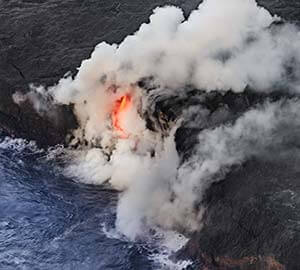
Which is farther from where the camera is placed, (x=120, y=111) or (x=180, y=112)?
(x=120, y=111)

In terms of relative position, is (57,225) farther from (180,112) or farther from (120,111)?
(180,112)

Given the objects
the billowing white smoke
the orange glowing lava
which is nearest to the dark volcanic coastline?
the billowing white smoke

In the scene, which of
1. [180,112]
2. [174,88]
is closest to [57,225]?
[180,112]

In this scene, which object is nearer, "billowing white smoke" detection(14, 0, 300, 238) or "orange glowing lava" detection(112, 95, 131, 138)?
"billowing white smoke" detection(14, 0, 300, 238)

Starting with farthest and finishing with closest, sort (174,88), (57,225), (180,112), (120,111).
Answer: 1. (120,111)
2. (174,88)
3. (180,112)
4. (57,225)

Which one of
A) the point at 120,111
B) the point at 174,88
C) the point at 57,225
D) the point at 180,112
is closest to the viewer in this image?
the point at 57,225

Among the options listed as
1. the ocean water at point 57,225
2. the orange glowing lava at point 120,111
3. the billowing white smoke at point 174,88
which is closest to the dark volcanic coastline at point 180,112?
the billowing white smoke at point 174,88

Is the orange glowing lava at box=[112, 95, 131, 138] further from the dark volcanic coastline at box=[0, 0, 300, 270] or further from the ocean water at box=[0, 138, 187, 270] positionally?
the ocean water at box=[0, 138, 187, 270]
